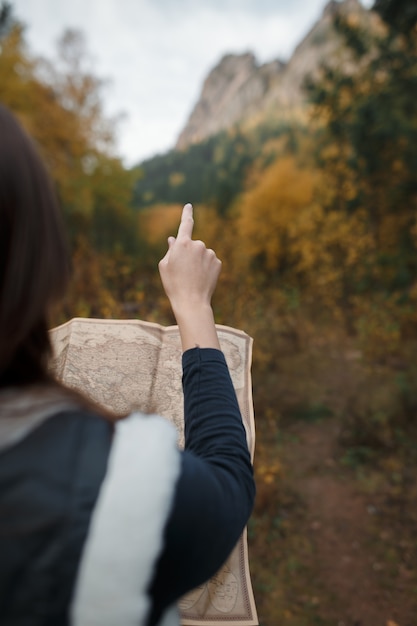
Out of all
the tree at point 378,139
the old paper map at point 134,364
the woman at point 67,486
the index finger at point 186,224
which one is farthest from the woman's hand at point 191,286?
the tree at point 378,139

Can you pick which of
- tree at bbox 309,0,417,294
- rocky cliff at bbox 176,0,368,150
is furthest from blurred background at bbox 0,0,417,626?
rocky cliff at bbox 176,0,368,150

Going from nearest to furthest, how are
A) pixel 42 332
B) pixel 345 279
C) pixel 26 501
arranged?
pixel 26 501
pixel 42 332
pixel 345 279

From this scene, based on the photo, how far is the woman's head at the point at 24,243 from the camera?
61 centimetres

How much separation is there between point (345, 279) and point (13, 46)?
1149 cm

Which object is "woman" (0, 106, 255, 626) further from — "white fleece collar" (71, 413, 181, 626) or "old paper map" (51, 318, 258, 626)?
"old paper map" (51, 318, 258, 626)

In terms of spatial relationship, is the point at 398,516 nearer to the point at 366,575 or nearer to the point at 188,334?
the point at 366,575

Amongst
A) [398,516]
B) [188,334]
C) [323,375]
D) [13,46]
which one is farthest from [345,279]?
[13,46]

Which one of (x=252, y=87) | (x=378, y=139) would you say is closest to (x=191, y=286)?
(x=378, y=139)

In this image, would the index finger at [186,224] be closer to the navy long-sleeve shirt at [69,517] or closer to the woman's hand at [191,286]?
the woman's hand at [191,286]

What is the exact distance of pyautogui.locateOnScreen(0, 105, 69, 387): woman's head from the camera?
61 centimetres

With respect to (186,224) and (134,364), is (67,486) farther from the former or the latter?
(134,364)

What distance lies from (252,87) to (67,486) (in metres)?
85.1

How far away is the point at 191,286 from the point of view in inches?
36.1

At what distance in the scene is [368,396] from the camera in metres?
6.86
